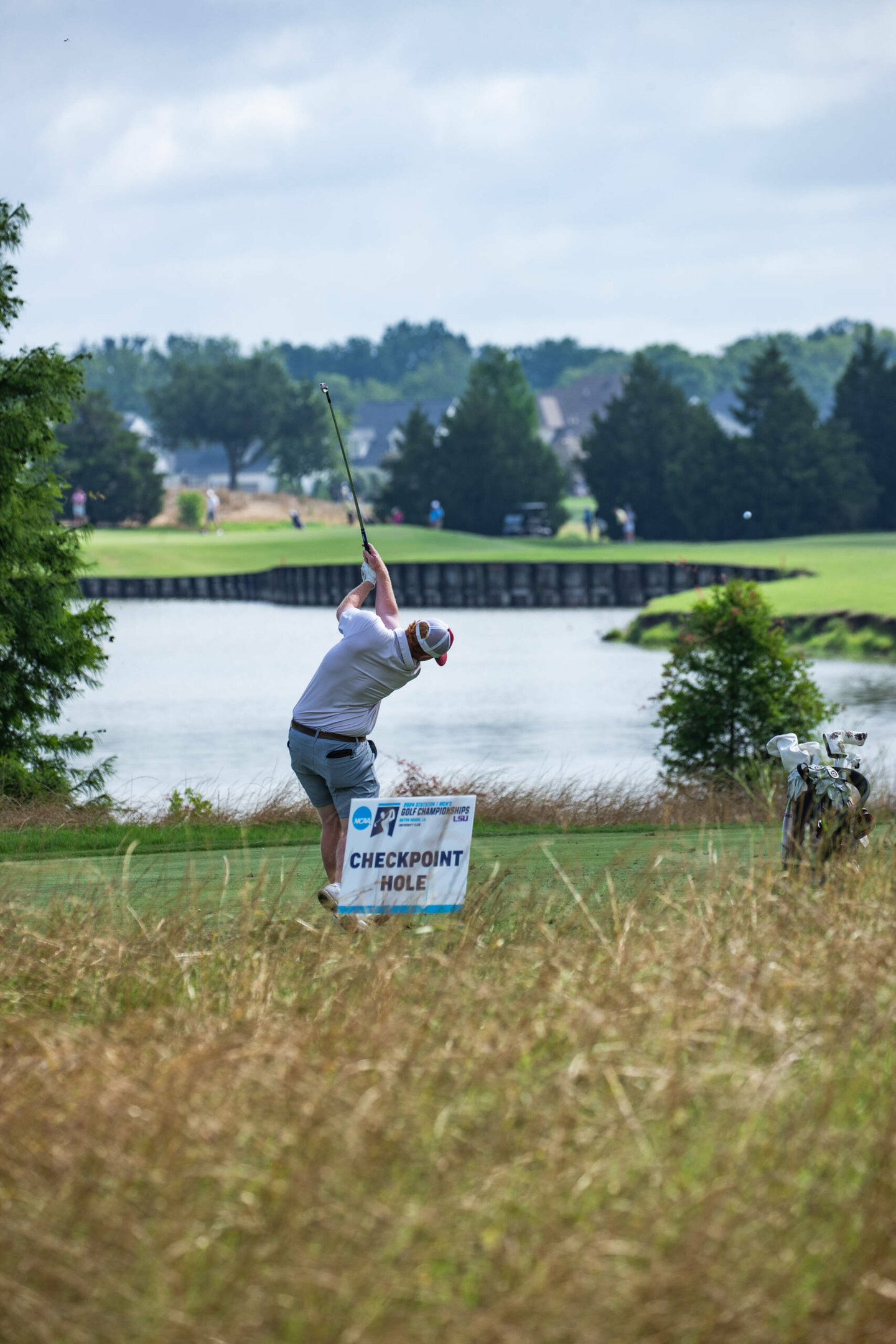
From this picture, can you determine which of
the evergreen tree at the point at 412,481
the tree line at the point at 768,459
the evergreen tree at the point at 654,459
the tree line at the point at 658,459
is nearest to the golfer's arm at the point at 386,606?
the tree line at the point at 658,459

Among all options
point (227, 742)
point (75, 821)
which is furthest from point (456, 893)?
point (227, 742)

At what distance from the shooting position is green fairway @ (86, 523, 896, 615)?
6056 centimetres

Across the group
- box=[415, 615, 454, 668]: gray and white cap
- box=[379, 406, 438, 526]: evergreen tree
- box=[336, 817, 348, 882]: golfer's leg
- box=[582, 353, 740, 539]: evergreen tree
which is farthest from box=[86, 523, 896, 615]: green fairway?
box=[415, 615, 454, 668]: gray and white cap

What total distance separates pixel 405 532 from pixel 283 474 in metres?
49.7

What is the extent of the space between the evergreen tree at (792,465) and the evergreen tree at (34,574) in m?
69.0

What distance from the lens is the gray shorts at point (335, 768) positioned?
28.8ft

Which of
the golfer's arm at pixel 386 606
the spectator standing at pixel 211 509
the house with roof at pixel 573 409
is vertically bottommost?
the golfer's arm at pixel 386 606

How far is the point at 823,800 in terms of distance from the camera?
28.2ft

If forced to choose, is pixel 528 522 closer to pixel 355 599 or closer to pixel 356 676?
pixel 355 599

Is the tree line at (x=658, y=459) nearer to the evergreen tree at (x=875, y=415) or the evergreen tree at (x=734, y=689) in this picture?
the evergreen tree at (x=875, y=415)

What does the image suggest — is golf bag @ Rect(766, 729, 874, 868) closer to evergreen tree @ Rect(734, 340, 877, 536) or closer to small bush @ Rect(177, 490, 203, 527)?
evergreen tree @ Rect(734, 340, 877, 536)

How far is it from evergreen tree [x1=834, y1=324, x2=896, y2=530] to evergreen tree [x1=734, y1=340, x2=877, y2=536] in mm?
1247

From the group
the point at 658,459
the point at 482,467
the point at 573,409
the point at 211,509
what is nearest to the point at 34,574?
the point at 658,459

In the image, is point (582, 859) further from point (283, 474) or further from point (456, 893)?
point (283, 474)
